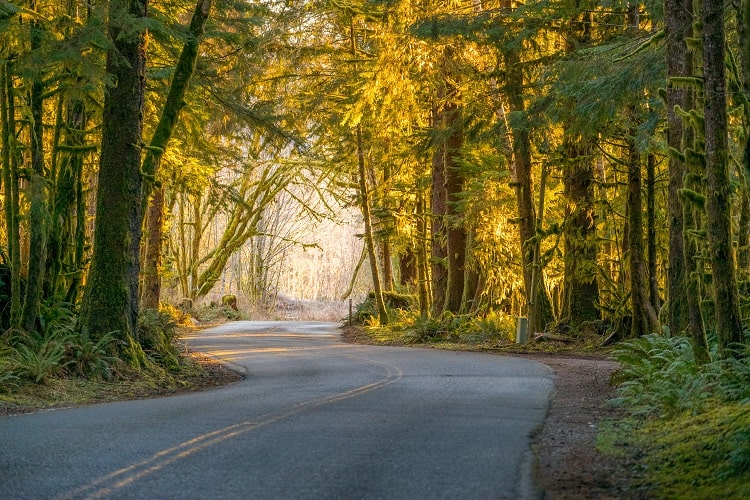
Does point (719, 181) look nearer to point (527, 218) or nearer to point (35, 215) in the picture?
point (35, 215)

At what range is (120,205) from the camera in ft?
45.0

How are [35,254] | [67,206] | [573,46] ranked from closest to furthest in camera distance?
[35,254]
[67,206]
[573,46]

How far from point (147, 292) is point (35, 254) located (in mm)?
14545

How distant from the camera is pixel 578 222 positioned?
21.7 metres

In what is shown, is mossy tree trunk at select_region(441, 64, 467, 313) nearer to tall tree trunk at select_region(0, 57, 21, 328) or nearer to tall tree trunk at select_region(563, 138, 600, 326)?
tall tree trunk at select_region(563, 138, 600, 326)

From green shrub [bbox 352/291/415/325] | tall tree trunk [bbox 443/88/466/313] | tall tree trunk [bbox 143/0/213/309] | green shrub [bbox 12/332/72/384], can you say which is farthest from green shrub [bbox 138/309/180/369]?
green shrub [bbox 352/291/415/325]

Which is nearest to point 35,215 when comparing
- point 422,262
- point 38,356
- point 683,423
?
point 38,356

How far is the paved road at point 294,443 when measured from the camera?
554cm

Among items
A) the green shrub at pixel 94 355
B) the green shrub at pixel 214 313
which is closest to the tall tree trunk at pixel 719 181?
the green shrub at pixel 94 355

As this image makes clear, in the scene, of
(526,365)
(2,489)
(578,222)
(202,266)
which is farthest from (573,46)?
(202,266)

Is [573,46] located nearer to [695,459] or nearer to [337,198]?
[695,459]

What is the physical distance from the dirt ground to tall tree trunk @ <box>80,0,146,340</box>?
23.4ft

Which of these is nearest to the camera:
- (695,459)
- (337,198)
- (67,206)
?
(695,459)

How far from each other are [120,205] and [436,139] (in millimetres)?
10664
